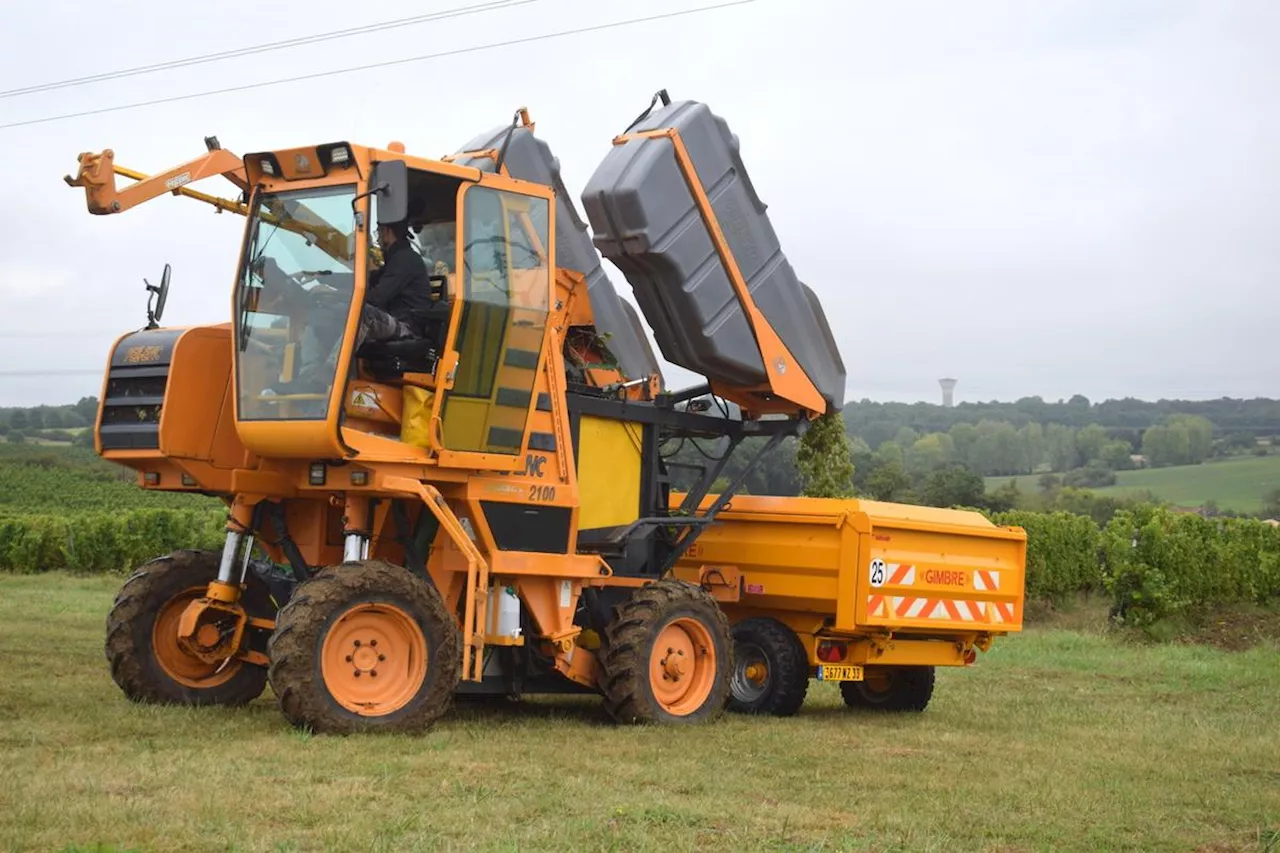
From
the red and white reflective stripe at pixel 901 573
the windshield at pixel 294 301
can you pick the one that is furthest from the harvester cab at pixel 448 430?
the red and white reflective stripe at pixel 901 573

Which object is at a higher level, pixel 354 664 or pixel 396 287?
pixel 396 287

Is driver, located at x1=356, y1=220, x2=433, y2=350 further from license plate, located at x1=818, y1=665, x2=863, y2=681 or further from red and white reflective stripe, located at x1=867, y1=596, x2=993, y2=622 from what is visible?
license plate, located at x1=818, y1=665, x2=863, y2=681

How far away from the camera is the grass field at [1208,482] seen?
60750 millimetres

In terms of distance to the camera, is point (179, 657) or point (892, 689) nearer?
point (179, 657)

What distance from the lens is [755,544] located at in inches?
486

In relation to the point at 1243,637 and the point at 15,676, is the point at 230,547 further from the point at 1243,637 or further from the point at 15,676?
the point at 1243,637

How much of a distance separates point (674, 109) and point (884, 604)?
13.3 feet

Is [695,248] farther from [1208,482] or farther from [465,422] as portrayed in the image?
[1208,482]

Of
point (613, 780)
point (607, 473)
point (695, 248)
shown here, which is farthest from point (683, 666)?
point (613, 780)

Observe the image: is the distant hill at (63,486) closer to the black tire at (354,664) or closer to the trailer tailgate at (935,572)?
the trailer tailgate at (935,572)

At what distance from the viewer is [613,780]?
26.1 ft

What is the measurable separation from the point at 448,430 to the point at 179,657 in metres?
2.51

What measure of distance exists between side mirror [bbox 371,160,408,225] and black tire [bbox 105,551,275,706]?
9.51ft

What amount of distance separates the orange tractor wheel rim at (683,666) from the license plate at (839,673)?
126 cm
